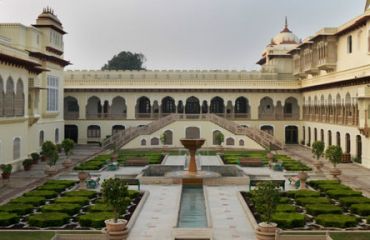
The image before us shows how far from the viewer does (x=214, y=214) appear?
1930 cm

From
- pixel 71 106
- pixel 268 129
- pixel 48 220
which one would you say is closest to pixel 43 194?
pixel 48 220

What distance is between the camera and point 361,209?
19.1 metres

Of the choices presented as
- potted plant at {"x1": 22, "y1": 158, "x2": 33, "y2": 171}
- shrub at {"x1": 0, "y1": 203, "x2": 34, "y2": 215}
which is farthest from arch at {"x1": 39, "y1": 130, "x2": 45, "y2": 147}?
shrub at {"x1": 0, "y1": 203, "x2": 34, "y2": 215}

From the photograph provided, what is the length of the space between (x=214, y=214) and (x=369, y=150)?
728 inches

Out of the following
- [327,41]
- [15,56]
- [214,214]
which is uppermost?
[327,41]

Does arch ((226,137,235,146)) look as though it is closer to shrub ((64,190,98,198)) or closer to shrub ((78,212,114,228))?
shrub ((64,190,98,198))

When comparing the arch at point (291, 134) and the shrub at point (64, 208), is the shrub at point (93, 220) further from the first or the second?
the arch at point (291, 134)

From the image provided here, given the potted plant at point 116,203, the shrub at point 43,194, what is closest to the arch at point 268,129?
the shrub at point 43,194

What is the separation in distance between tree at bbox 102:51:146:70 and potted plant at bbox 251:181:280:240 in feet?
239

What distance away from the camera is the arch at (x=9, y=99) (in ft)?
97.9

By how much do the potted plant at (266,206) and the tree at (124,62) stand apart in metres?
72.9

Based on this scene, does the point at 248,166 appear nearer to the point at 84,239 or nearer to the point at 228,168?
the point at 228,168

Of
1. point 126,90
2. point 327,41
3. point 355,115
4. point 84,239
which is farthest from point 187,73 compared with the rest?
point 84,239

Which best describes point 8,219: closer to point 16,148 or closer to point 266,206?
point 266,206
